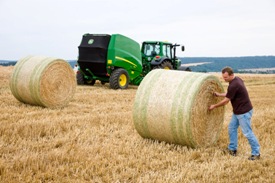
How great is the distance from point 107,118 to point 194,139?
2887 mm

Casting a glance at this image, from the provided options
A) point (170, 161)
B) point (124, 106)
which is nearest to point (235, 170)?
point (170, 161)

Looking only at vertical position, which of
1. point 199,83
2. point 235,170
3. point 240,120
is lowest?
point 235,170

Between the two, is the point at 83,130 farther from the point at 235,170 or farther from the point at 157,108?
the point at 235,170

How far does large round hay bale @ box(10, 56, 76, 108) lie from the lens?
10.0 m

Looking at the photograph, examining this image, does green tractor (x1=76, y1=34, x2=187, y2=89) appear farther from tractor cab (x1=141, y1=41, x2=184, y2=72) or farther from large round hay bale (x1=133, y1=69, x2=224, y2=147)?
large round hay bale (x1=133, y1=69, x2=224, y2=147)

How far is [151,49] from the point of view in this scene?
18.9m

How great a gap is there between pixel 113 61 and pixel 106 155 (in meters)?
10.8

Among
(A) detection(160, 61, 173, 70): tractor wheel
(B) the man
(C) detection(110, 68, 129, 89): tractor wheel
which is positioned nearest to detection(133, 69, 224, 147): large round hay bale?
(B) the man

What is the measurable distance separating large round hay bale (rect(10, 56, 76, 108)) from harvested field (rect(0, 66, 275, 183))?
1550 mm

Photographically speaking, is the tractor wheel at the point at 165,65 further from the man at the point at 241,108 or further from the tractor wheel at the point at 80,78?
the man at the point at 241,108

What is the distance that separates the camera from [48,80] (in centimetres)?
1027

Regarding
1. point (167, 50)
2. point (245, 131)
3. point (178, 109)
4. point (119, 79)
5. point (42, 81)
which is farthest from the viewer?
point (167, 50)

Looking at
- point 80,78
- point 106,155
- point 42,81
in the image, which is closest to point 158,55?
point 80,78

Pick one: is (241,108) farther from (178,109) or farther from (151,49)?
(151,49)
